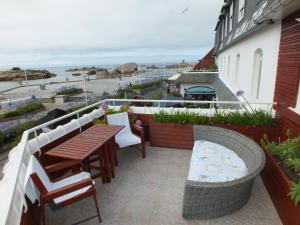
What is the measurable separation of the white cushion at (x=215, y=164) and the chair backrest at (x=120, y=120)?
154 cm

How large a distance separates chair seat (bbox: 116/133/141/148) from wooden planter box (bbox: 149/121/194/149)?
559 mm

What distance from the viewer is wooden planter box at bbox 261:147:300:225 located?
7.42 feet

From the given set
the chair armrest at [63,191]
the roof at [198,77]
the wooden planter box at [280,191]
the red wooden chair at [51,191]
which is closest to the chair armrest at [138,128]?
the red wooden chair at [51,191]

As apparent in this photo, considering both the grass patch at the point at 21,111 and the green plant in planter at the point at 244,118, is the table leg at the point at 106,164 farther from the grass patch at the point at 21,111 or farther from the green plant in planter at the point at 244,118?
the grass patch at the point at 21,111

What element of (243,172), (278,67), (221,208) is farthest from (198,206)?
(278,67)

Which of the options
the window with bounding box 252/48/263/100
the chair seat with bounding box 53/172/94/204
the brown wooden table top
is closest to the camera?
the chair seat with bounding box 53/172/94/204

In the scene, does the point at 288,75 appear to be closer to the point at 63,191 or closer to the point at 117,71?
the point at 63,191

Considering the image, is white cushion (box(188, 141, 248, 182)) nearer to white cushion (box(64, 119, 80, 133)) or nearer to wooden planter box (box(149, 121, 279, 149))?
wooden planter box (box(149, 121, 279, 149))

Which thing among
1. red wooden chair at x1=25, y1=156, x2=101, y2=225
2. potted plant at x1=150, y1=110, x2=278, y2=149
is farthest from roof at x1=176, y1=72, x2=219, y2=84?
red wooden chair at x1=25, y1=156, x2=101, y2=225

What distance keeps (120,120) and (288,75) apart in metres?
3.13

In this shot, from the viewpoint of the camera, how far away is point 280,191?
262 cm

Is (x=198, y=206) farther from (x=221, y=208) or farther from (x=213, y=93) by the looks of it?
(x=213, y=93)

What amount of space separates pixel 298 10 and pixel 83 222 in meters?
4.01

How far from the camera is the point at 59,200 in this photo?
2357mm
